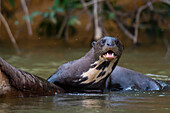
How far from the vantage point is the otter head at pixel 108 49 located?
3432mm

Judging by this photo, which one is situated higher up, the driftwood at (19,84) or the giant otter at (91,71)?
the giant otter at (91,71)

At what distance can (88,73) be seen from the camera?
365 centimetres

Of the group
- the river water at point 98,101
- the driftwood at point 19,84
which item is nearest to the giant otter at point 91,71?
the river water at point 98,101

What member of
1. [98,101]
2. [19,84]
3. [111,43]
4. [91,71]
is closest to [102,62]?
Answer: [91,71]

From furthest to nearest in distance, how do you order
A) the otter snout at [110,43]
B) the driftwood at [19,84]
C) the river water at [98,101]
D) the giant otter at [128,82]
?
1. the giant otter at [128,82]
2. the otter snout at [110,43]
3. the driftwood at [19,84]
4. the river water at [98,101]

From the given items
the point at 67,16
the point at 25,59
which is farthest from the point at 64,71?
the point at 67,16

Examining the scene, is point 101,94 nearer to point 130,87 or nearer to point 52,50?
point 130,87

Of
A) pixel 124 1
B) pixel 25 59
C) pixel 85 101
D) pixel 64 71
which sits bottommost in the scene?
pixel 85 101

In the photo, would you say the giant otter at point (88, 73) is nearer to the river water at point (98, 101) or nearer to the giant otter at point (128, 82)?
the river water at point (98, 101)

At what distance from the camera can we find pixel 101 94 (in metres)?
3.55

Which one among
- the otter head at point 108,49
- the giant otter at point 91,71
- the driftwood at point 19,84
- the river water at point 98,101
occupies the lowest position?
the river water at point 98,101

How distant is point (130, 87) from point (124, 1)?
4.64 metres

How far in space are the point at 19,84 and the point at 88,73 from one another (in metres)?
0.78

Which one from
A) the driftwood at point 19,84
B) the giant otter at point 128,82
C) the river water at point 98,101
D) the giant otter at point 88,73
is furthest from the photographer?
the giant otter at point 128,82
